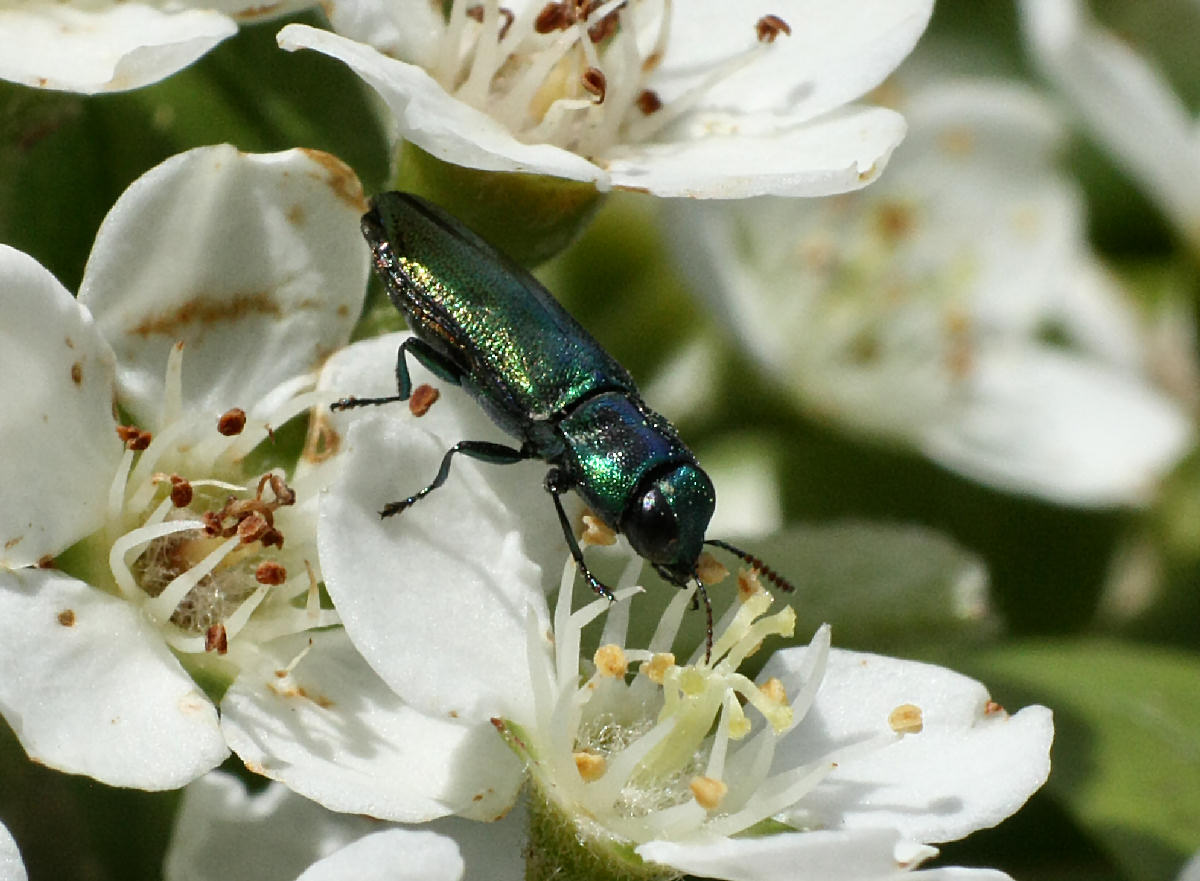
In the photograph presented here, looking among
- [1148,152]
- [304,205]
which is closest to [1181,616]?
[1148,152]

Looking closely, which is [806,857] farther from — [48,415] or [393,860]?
[48,415]

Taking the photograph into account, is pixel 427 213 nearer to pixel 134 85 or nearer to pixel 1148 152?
pixel 134 85

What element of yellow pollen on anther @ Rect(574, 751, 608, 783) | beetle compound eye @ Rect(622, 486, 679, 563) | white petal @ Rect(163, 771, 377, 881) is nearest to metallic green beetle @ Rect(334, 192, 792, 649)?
beetle compound eye @ Rect(622, 486, 679, 563)

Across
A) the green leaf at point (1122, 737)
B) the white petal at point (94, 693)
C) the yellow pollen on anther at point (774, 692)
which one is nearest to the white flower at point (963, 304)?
the green leaf at point (1122, 737)

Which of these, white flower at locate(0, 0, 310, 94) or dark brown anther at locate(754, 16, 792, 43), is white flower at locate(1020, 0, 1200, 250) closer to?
dark brown anther at locate(754, 16, 792, 43)

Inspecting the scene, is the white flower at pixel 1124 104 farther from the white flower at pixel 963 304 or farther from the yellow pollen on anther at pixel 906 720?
the yellow pollen on anther at pixel 906 720

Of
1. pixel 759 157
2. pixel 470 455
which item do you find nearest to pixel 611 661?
pixel 470 455
